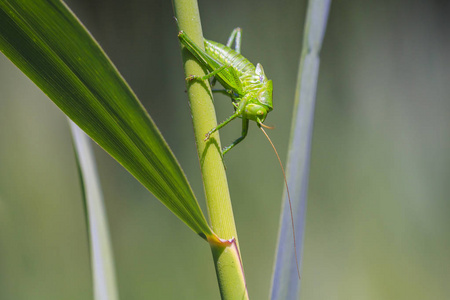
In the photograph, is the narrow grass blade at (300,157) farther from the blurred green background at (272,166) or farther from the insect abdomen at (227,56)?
the blurred green background at (272,166)

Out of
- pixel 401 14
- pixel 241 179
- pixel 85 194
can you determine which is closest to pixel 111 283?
pixel 85 194

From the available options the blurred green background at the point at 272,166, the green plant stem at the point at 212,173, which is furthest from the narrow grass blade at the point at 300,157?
the blurred green background at the point at 272,166

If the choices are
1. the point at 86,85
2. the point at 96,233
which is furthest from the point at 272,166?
the point at 86,85

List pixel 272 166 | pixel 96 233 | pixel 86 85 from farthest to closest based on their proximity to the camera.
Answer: pixel 272 166
pixel 96 233
pixel 86 85

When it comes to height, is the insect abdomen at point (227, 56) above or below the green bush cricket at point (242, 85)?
above

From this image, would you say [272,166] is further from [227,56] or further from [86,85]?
[86,85]

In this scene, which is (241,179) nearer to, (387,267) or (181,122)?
(181,122)
